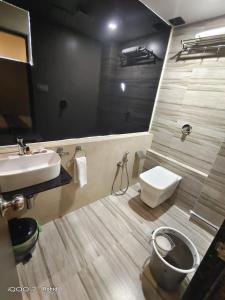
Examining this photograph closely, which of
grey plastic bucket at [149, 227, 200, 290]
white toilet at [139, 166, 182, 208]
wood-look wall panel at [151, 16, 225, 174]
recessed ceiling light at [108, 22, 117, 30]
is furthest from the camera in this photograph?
white toilet at [139, 166, 182, 208]

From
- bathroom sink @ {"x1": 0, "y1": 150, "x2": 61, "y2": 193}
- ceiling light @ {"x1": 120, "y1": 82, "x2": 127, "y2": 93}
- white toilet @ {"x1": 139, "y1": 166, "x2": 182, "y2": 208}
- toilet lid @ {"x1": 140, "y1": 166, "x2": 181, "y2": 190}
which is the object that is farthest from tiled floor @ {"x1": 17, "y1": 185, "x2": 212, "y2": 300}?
ceiling light @ {"x1": 120, "y1": 82, "x2": 127, "y2": 93}

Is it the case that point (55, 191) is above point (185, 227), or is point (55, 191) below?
above

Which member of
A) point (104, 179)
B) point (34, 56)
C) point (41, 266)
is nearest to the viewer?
point (34, 56)

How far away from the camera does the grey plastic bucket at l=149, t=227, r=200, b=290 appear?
3.75 ft

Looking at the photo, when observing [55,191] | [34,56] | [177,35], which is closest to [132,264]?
[55,191]

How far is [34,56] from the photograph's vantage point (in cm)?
118

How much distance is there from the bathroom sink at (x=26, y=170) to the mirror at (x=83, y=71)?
0.59 ft

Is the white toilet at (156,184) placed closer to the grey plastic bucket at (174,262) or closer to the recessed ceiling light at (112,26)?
the grey plastic bucket at (174,262)

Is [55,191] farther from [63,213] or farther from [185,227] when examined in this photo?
[185,227]

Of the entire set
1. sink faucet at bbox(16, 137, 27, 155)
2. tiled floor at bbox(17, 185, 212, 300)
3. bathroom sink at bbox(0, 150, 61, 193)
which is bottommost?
tiled floor at bbox(17, 185, 212, 300)

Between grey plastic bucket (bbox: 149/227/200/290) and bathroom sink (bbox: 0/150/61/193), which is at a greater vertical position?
bathroom sink (bbox: 0/150/61/193)

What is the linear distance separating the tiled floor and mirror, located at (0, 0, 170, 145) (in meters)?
1.01

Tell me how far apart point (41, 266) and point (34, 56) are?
1.72 metres

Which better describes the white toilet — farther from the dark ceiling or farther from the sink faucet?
the dark ceiling
